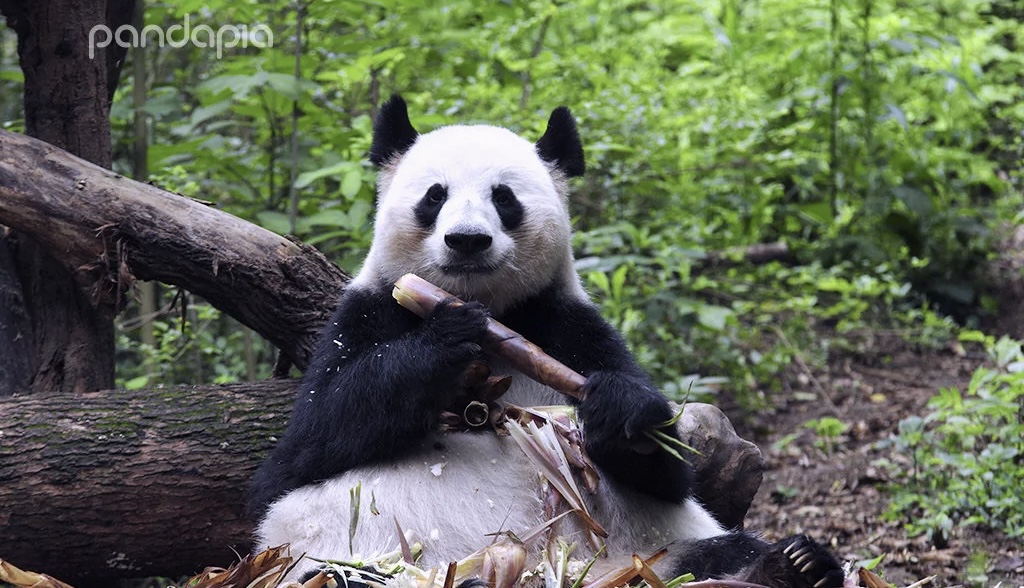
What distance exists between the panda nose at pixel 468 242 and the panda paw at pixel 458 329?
20 centimetres

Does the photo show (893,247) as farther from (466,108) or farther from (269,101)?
(269,101)

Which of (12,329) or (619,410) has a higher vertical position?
(619,410)

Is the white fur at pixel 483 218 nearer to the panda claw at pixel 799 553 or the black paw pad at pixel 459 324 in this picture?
the black paw pad at pixel 459 324

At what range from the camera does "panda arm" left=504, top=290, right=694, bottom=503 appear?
3.33m

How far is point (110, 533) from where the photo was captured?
4047mm

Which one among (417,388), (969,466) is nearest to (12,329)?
(417,388)

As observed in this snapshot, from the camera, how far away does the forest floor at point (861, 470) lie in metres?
4.95

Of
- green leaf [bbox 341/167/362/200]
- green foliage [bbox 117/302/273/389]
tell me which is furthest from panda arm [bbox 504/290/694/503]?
green foliage [bbox 117/302/273/389]

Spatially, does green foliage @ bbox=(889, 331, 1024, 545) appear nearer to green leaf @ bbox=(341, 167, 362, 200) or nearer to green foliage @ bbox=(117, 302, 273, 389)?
green leaf @ bbox=(341, 167, 362, 200)

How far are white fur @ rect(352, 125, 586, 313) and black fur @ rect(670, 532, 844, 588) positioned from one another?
108 cm

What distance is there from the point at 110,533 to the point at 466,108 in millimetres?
4114

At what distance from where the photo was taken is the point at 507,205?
3.73 m

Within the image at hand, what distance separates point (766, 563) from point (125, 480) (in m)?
2.52

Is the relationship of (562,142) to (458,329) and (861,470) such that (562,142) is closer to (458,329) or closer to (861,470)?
(458,329)
